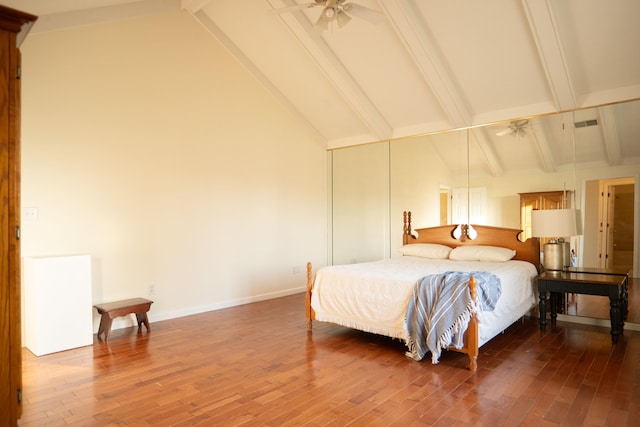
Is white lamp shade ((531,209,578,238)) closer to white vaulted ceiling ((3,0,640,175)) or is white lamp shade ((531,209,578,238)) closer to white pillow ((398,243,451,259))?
white vaulted ceiling ((3,0,640,175))

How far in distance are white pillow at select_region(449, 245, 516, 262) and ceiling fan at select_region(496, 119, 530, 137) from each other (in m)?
1.41

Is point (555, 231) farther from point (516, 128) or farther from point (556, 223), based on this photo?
point (516, 128)

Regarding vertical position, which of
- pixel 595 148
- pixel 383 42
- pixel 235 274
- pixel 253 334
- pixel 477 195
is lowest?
pixel 253 334

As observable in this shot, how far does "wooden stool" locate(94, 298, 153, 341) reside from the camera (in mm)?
3850

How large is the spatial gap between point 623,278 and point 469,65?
107 inches

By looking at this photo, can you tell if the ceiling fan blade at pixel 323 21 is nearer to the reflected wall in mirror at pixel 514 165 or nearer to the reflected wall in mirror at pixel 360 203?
the reflected wall in mirror at pixel 514 165

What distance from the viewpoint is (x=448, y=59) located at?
4.52m

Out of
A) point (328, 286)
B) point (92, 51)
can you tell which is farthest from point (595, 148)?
point (92, 51)

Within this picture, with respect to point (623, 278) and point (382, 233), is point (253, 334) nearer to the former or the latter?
point (382, 233)

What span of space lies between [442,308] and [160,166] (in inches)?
138

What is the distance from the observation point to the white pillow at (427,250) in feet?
16.6

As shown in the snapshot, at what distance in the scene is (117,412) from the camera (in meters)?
2.41

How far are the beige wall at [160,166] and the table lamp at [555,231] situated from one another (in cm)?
347

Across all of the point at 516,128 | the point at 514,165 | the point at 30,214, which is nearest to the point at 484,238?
the point at 514,165
